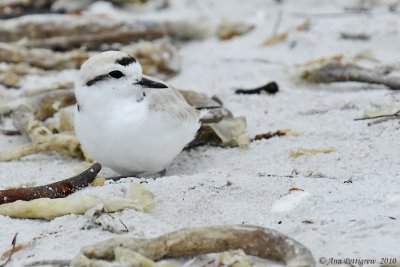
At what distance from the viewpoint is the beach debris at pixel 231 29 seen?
24.9 ft

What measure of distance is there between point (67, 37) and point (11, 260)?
4280 mm

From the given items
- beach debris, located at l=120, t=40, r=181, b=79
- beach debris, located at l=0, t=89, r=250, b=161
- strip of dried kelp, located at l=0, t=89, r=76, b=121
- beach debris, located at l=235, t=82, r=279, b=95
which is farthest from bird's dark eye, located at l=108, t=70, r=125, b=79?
beach debris, located at l=120, t=40, r=181, b=79

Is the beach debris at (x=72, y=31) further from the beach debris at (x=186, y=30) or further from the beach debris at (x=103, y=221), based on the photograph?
the beach debris at (x=103, y=221)

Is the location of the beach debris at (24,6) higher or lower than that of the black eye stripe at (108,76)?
lower

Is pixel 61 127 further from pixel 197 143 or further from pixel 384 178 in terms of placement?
pixel 384 178

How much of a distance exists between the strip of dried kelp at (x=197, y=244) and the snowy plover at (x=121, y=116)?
1.18 meters

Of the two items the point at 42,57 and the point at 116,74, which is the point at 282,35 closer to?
the point at 42,57

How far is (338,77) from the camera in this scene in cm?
580

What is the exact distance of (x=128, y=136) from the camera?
12.9 feet

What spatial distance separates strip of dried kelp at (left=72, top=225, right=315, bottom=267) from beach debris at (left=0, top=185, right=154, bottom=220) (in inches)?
19.3

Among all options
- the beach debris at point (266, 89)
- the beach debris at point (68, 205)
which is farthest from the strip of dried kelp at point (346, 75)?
the beach debris at point (68, 205)

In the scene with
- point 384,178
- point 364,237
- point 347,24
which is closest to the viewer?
point 364,237

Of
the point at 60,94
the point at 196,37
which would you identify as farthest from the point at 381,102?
the point at 196,37

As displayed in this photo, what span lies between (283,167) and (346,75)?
1.73 metres
